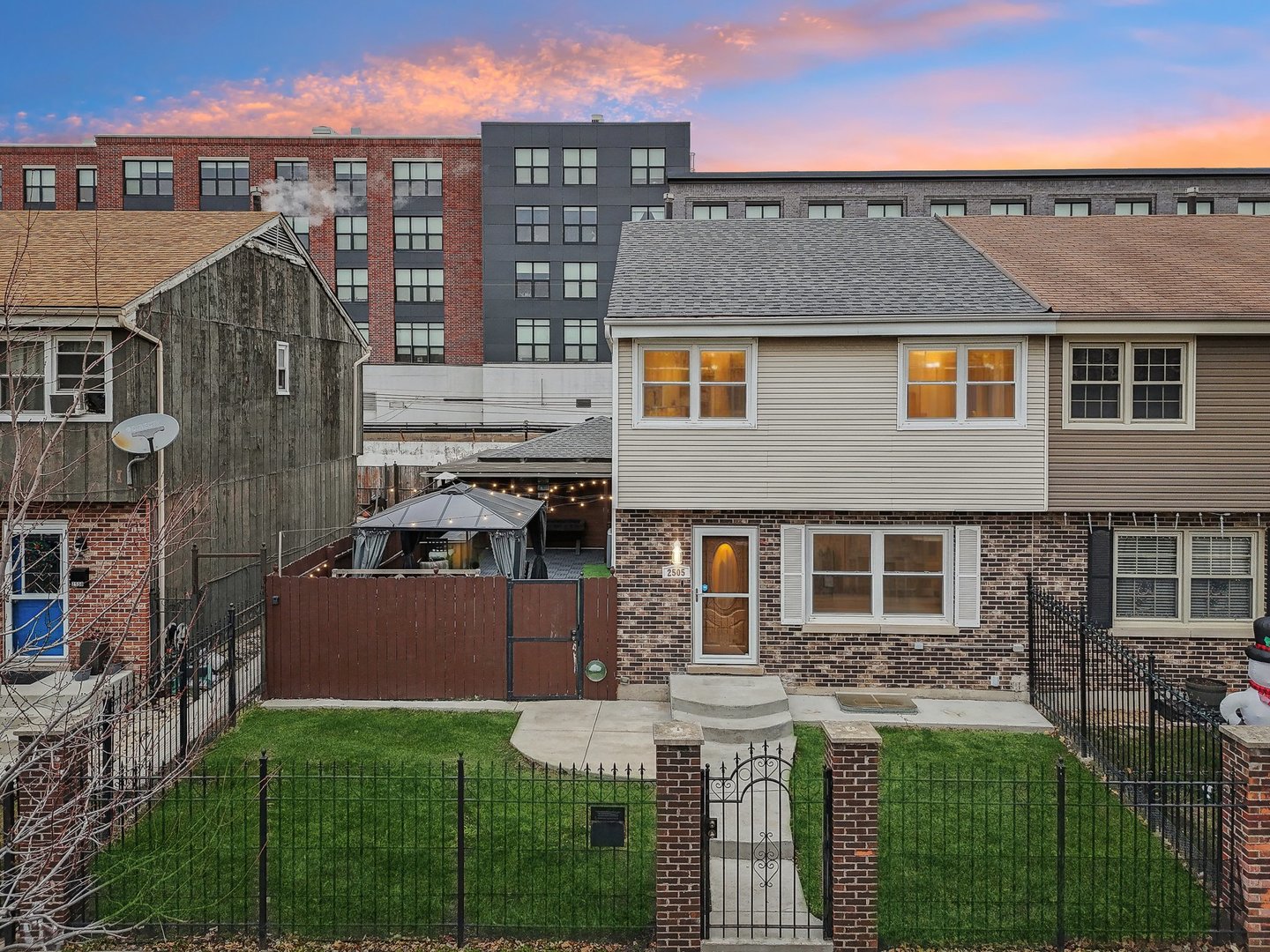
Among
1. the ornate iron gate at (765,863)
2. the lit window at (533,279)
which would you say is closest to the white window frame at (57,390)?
the ornate iron gate at (765,863)

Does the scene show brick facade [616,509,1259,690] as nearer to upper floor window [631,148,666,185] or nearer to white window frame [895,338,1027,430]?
white window frame [895,338,1027,430]

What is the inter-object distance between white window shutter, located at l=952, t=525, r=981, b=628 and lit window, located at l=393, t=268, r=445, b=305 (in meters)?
43.2

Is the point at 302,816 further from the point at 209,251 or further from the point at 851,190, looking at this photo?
the point at 851,190

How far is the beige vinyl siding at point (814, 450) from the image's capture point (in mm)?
15172

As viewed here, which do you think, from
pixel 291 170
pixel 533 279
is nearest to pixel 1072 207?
pixel 533 279

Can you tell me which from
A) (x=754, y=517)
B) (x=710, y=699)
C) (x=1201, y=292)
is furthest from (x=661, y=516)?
(x=1201, y=292)

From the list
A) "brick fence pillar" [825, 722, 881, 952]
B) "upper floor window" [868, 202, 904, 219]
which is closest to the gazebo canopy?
"brick fence pillar" [825, 722, 881, 952]

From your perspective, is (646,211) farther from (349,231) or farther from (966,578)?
(966,578)

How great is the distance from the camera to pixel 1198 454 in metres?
15.0

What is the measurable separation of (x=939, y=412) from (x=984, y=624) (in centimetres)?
335

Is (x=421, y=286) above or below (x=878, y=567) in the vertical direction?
above

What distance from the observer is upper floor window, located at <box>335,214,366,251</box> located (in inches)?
2095

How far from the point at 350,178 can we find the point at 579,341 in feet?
49.0

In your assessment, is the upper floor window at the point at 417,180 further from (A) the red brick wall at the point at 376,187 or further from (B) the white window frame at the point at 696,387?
(B) the white window frame at the point at 696,387
